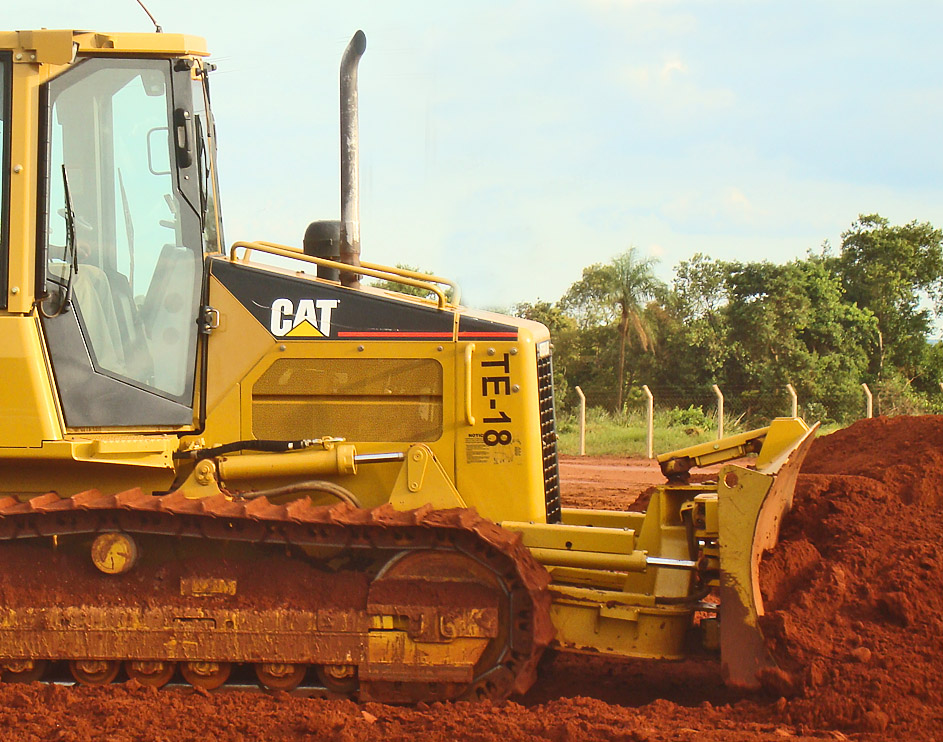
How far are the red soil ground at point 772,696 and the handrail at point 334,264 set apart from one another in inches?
81.7

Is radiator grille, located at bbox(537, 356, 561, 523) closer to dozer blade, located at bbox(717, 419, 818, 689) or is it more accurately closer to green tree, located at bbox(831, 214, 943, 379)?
dozer blade, located at bbox(717, 419, 818, 689)

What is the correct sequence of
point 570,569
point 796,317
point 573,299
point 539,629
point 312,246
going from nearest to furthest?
point 539,629 < point 570,569 < point 312,246 < point 796,317 < point 573,299

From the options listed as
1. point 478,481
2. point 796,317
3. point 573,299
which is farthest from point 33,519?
point 573,299

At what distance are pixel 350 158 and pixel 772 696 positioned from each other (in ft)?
11.4

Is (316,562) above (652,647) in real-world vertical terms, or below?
above

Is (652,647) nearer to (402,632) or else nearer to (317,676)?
(402,632)

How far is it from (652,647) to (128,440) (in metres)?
2.82

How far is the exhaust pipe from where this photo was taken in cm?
540

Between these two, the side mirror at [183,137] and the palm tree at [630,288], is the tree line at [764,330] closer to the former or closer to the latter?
the palm tree at [630,288]

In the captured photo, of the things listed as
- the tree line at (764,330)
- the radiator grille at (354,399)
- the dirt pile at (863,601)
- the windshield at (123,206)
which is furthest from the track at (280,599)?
the tree line at (764,330)

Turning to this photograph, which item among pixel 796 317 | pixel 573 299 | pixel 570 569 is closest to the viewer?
pixel 570 569

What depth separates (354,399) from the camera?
5.38m

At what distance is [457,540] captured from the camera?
16.1ft

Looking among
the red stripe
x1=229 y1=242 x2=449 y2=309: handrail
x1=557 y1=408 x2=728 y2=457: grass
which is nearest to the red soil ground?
the red stripe
